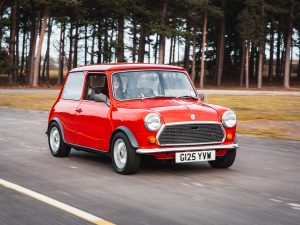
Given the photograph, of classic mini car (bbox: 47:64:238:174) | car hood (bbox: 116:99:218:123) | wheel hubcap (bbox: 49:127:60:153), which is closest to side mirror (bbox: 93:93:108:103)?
classic mini car (bbox: 47:64:238:174)

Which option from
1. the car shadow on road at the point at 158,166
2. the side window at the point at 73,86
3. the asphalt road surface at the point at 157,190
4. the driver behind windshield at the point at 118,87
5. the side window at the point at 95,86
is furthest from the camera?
the side window at the point at 73,86

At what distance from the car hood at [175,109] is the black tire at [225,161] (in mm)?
757

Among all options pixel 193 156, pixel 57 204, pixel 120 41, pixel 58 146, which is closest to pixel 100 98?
pixel 58 146

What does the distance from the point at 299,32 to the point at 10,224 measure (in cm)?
6749

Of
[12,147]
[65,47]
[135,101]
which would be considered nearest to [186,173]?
[135,101]

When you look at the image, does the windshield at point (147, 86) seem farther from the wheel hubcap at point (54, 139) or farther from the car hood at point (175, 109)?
the wheel hubcap at point (54, 139)

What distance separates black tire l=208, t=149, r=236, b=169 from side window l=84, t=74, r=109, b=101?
2.12m

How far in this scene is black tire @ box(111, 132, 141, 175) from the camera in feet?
26.1

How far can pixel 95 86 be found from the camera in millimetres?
9539

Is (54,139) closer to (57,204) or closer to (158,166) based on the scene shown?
(158,166)

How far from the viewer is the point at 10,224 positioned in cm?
519

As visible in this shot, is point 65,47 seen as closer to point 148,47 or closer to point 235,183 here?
point 148,47

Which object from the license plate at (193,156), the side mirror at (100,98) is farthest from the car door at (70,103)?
the license plate at (193,156)

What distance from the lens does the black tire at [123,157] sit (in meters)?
7.97
